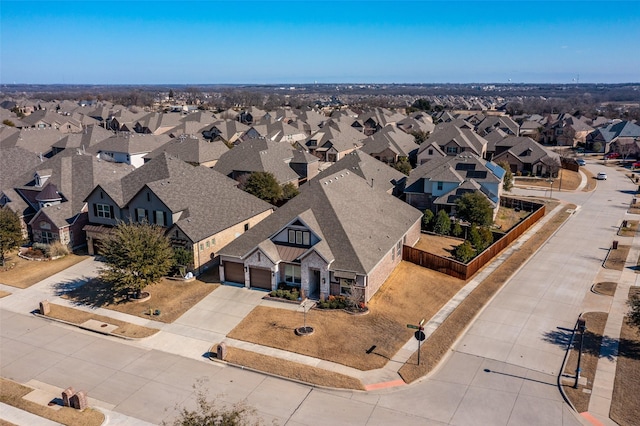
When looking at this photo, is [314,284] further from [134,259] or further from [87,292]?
[87,292]

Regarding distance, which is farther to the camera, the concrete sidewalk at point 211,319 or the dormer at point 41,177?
the dormer at point 41,177

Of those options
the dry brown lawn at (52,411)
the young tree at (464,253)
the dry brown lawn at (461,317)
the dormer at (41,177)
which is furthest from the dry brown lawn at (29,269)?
the young tree at (464,253)

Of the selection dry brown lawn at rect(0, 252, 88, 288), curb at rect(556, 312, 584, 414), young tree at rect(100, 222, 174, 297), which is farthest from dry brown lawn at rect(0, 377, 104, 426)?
curb at rect(556, 312, 584, 414)

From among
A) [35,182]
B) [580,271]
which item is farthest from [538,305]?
[35,182]

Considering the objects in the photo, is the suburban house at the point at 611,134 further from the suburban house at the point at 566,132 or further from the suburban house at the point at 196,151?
the suburban house at the point at 196,151

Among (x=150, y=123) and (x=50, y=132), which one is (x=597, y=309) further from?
(x=150, y=123)

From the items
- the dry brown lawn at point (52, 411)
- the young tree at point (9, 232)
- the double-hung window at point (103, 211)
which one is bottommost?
the dry brown lawn at point (52, 411)

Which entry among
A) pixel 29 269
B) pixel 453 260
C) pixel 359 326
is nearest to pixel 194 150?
pixel 29 269

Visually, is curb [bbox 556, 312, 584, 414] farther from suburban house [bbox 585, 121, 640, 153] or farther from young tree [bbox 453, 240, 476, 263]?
suburban house [bbox 585, 121, 640, 153]
